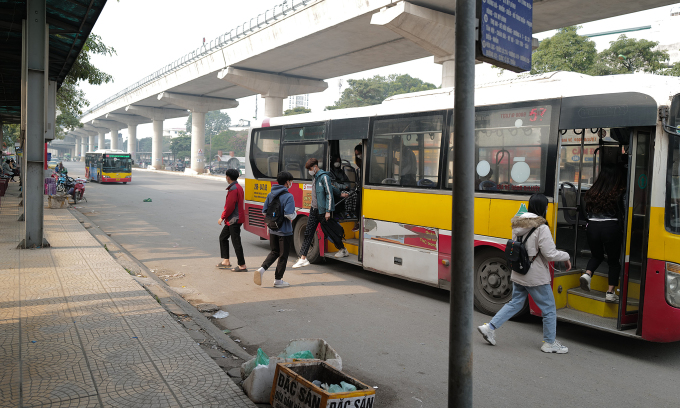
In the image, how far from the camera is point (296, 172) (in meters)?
10.2

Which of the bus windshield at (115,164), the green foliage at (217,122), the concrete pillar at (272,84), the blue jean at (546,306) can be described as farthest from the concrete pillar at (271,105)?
the green foliage at (217,122)

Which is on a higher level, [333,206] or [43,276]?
[333,206]

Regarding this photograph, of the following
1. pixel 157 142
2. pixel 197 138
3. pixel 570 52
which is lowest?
pixel 197 138

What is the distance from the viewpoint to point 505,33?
11.3ft

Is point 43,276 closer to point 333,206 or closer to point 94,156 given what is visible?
point 333,206

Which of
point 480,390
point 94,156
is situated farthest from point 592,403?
point 94,156

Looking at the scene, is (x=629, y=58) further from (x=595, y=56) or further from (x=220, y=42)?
(x=220, y=42)

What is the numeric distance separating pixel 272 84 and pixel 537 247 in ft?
102

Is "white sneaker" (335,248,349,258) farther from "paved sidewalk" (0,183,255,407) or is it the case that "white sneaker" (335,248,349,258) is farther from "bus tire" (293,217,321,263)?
"paved sidewalk" (0,183,255,407)

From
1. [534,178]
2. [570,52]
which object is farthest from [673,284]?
[570,52]

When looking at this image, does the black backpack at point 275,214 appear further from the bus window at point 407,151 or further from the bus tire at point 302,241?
the bus tire at point 302,241

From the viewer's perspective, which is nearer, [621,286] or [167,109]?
[621,286]

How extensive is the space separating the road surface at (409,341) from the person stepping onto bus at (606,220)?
79 centimetres

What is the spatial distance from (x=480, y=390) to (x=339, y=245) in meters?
4.91
